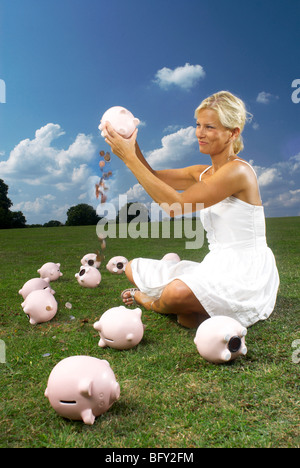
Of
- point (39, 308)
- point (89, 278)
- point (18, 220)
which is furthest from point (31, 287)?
point (18, 220)

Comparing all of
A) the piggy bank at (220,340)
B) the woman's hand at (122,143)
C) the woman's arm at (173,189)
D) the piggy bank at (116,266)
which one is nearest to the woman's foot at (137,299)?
the woman's arm at (173,189)

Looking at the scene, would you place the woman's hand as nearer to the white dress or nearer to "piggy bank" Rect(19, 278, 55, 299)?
the white dress

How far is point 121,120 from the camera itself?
3.56 meters

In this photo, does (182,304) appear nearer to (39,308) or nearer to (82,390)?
(39,308)

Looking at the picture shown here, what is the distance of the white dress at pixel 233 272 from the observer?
12.3 ft

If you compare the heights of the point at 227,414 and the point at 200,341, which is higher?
the point at 200,341

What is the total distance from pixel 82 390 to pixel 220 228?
228 centimetres

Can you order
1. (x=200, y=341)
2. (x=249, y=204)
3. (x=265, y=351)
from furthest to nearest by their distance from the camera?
(x=249, y=204) < (x=265, y=351) < (x=200, y=341)

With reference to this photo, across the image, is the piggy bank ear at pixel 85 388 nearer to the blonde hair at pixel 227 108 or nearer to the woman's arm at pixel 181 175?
the blonde hair at pixel 227 108

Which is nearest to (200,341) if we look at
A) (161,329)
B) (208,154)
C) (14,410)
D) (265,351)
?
(265,351)

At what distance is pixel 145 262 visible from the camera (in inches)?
182

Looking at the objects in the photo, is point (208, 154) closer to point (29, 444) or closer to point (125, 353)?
point (125, 353)
